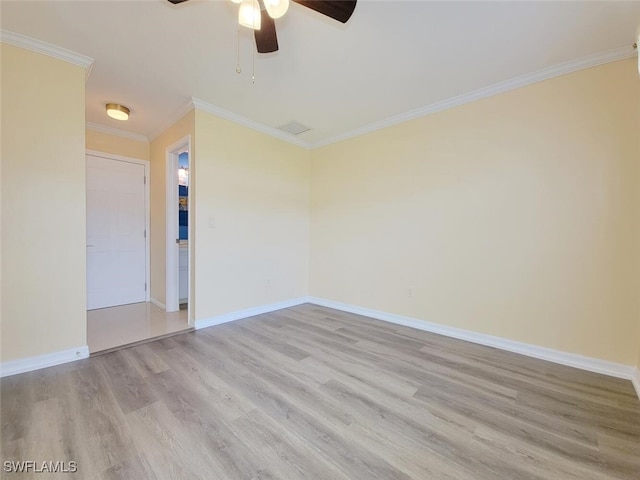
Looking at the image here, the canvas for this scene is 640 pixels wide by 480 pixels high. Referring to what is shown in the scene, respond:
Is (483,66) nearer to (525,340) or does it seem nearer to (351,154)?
(351,154)

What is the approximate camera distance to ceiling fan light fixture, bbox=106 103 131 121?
3.16 metres

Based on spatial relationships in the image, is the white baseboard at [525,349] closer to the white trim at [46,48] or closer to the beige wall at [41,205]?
the beige wall at [41,205]

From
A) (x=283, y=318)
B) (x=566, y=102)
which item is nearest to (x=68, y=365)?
(x=283, y=318)

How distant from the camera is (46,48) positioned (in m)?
2.19

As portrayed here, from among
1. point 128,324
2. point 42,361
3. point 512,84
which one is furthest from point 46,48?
point 512,84

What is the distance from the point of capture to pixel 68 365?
226 centimetres

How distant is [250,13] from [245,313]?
10.5 ft

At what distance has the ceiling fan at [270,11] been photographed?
145 centimetres

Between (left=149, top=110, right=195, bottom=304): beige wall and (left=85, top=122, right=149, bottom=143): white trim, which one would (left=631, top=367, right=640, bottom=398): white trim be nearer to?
(left=149, top=110, right=195, bottom=304): beige wall

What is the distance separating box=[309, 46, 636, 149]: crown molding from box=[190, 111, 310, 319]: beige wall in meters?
1.43

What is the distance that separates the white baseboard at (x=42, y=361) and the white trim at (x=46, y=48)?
257cm

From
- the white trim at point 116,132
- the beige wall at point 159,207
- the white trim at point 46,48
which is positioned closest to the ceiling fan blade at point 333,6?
the white trim at point 46,48

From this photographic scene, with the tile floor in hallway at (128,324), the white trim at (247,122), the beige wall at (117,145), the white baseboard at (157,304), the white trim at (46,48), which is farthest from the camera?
the white baseboard at (157,304)

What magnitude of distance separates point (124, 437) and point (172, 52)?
2866mm
